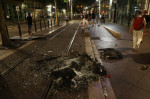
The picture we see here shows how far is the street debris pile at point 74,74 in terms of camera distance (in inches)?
137

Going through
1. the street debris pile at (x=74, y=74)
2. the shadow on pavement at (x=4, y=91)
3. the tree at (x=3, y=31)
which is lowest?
the shadow on pavement at (x=4, y=91)

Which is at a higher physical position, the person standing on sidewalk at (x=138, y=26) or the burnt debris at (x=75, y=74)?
the person standing on sidewalk at (x=138, y=26)

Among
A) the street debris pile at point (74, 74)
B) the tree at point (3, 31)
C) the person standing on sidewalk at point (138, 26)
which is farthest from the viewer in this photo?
the tree at point (3, 31)

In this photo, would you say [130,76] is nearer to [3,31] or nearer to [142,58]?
[142,58]

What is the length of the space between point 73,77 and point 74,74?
0.14 m

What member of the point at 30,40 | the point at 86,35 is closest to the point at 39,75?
the point at 30,40

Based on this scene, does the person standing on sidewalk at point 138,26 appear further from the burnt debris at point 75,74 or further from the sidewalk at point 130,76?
the burnt debris at point 75,74

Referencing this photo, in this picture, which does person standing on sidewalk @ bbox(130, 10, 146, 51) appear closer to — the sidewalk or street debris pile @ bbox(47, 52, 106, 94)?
the sidewalk

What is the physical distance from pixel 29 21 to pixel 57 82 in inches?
368

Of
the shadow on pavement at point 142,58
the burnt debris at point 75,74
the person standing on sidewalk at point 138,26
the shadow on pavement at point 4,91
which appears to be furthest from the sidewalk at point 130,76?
the shadow on pavement at point 4,91

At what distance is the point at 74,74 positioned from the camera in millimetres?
3982

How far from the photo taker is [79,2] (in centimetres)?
5550

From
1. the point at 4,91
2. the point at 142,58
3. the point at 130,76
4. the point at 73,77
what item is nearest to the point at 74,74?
the point at 73,77

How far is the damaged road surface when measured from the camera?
3223mm
